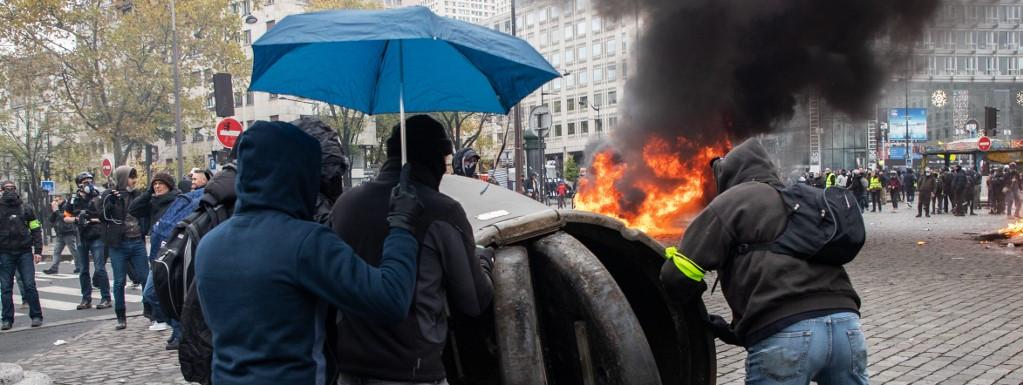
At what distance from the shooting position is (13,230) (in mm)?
8789

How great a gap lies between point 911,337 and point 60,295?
1178cm

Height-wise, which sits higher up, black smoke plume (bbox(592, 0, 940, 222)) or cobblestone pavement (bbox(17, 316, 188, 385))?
black smoke plume (bbox(592, 0, 940, 222))

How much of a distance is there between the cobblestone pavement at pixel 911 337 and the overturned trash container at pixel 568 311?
1.90 meters

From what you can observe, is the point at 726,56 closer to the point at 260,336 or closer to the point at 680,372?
the point at 680,372

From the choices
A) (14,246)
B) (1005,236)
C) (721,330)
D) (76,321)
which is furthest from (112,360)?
(1005,236)

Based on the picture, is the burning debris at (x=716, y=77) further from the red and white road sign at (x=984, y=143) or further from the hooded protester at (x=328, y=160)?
the hooded protester at (x=328, y=160)

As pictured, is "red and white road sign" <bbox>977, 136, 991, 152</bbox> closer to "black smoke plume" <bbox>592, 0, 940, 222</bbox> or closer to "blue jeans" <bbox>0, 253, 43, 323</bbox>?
"black smoke plume" <bbox>592, 0, 940, 222</bbox>

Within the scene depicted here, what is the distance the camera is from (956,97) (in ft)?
235

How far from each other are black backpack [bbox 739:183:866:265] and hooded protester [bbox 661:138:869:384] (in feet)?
0.09

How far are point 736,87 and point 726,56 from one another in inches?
30.2

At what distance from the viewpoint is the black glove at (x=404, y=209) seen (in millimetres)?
2381

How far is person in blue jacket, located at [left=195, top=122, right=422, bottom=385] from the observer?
2131 mm

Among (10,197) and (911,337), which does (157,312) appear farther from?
(911,337)

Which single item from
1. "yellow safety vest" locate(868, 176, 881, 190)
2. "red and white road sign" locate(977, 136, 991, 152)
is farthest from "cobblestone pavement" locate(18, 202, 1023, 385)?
"yellow safety vest" locate(868, 176, 881, 190)
